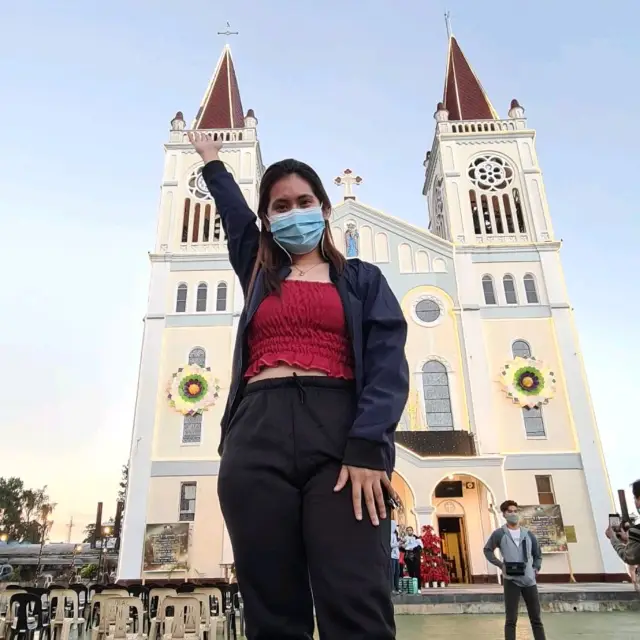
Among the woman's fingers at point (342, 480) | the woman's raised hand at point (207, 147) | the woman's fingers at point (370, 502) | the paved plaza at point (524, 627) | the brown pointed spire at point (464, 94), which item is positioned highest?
the brown pointed spire at point (464, 94)

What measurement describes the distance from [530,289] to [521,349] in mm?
2644

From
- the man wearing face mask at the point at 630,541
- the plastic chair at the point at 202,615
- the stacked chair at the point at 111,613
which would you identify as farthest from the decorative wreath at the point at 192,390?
the man wearing face mask at the point at 630,541

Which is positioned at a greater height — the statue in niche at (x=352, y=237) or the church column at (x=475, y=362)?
the statue in niche at (x=352, y=237)

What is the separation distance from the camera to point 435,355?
2186cm

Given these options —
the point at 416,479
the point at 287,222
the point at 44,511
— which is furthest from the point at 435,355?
the point at 44,511

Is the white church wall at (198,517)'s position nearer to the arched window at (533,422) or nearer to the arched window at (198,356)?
the arched window at (198,356)

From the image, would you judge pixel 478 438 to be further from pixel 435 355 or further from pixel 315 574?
pixel 315 574

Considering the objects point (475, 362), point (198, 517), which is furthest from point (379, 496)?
point (475, 362)

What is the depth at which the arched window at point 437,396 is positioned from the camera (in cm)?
2081

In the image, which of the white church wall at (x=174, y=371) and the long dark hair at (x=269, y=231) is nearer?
the long dark hair at (x=269, y=231)

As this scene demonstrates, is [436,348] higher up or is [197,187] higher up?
[197,187]

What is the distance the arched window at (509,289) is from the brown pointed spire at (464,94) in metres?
8.51

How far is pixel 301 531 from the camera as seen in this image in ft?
5.79

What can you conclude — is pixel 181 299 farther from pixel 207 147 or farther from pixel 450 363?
pixel 207 147
